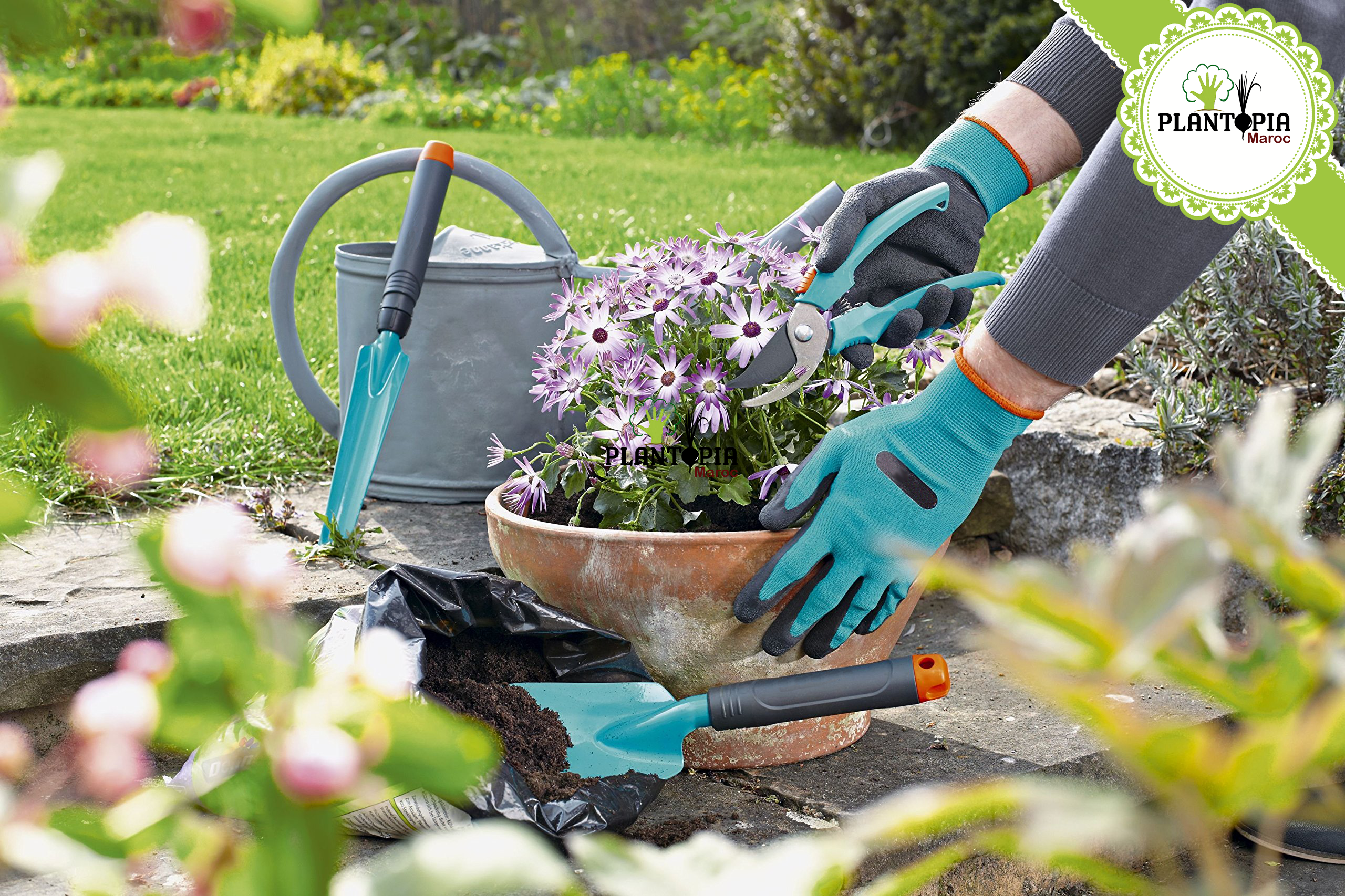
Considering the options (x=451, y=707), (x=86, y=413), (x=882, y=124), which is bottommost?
(x=882, y=124)

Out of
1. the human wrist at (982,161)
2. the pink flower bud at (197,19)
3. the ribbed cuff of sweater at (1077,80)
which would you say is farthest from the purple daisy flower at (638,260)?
the pink flower bud at (197,19)

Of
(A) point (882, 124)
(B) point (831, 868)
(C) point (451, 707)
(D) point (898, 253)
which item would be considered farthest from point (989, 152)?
(A) point (882, 124)

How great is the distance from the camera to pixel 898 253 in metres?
Result: 1.73

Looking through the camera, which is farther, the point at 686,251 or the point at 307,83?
the point at 307,83

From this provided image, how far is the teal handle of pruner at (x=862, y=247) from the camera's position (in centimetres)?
163

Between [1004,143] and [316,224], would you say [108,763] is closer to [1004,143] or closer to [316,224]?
[1004,143]

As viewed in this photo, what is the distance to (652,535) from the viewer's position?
4.99ft

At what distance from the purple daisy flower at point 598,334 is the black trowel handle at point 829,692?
532mm

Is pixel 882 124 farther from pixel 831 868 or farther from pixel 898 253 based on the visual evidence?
pixel 831 868

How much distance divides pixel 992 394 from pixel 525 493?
71cm

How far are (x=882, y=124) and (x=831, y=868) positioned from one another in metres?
7.91

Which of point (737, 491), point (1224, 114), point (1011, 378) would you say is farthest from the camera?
point (737, 491)

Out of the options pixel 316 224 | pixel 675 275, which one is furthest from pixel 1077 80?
pixel 316 224

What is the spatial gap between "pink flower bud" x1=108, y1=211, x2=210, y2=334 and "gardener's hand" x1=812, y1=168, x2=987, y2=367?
4.73ft
